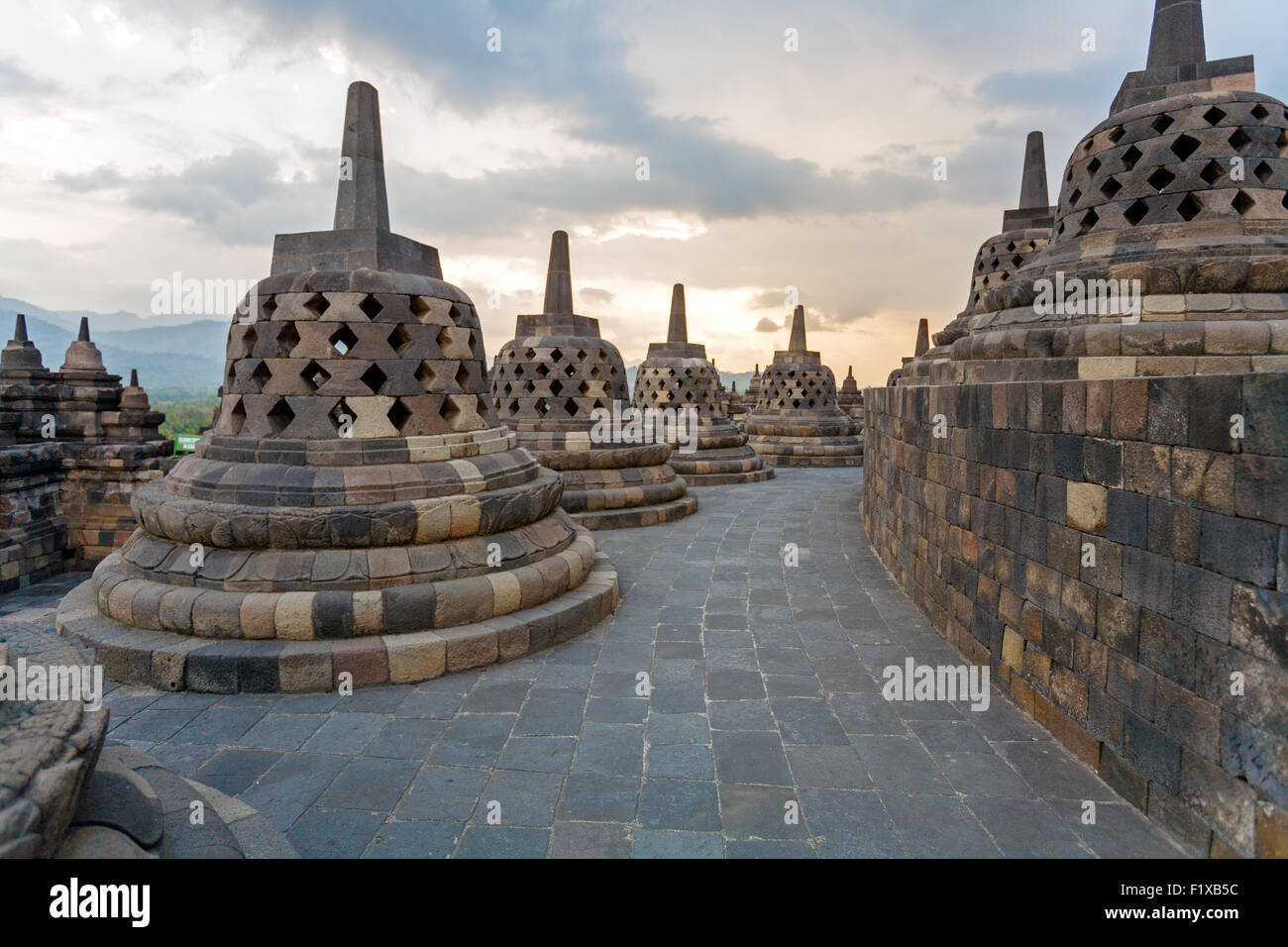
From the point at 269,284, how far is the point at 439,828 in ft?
13.8

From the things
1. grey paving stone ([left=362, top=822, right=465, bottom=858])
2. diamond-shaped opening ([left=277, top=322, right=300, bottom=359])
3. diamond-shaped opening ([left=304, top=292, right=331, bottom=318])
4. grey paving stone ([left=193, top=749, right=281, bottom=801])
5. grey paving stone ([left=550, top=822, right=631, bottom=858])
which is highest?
diamond-shaped opening ([left=304, top=292, right=331, bottom=318])

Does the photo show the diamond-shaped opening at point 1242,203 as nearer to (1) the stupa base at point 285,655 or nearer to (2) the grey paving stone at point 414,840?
(1) the stupa base at point 285,655

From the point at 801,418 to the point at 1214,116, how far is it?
1255 centimetres

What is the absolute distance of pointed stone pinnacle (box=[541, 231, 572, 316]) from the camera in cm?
1081

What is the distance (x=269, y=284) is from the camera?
5246 millimetres

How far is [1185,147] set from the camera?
532cm

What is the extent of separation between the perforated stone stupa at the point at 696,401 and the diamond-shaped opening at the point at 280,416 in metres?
8.89

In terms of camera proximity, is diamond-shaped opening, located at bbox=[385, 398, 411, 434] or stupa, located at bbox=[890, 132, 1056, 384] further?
stupa, located at bbox=[890, 132, 1056, 384]

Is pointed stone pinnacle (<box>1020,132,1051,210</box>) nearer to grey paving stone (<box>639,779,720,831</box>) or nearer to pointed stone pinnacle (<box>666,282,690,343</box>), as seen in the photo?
pointed stone pinnacle (<box>666,282,690,343</box>)

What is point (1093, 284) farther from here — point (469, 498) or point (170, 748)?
point (170, 748)

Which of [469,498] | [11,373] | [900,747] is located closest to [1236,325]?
[900,747]

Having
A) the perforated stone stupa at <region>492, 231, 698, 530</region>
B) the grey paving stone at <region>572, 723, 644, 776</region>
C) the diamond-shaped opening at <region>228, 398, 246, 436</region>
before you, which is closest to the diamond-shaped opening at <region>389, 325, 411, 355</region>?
the diamond-shaped opening at <region>228, 398, 246, 436</region>
